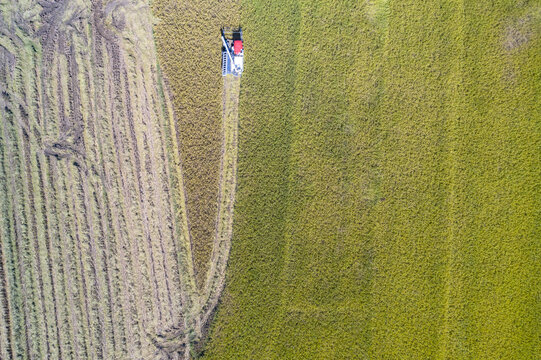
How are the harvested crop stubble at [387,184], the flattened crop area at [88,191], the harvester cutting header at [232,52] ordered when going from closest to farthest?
the flattened crop area at [88,191]
the harvester cutting header at [232,52]
the harvested crop stubble at [387,184]

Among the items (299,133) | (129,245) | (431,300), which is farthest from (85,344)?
(431,300)

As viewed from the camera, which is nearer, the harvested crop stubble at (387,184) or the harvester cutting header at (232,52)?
the harvester cutting header at (232,52)

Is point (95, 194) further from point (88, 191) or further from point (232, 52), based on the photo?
point (232, 52)

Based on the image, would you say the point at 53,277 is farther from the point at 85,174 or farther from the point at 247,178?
the point at 247,178

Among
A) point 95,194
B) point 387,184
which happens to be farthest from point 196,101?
point 387,184

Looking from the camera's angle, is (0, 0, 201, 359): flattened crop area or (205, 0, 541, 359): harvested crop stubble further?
(205, 0, 541, 359): harvested crop stubble

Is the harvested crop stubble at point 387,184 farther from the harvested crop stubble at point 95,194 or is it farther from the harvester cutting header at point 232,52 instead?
the harvested crop stubble at point 95,194

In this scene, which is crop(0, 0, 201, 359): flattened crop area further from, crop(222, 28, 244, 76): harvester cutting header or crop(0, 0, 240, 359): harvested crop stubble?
crop(222, 28, 244, 76): harvester cutting header

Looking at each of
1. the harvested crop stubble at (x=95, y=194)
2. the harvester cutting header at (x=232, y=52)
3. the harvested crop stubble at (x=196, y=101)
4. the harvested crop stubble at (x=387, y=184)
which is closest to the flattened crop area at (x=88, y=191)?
the harvested crop stubble at (x=95, y=194)

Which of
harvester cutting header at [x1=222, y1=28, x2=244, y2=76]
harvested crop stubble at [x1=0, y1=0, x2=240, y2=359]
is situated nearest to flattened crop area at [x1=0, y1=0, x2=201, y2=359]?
harvested crop stubble at [x1=0, y1=0, x2=240, y2=359]
